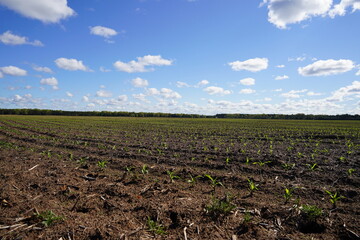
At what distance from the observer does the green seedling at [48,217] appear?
10.9 feet

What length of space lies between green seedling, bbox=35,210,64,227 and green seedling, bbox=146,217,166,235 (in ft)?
5.09

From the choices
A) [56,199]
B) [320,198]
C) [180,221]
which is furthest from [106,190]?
→ [320,198]

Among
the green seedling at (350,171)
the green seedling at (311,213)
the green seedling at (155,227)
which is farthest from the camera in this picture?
the green seedling at (350,171)

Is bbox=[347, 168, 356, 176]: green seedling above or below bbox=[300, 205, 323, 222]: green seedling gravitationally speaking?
below

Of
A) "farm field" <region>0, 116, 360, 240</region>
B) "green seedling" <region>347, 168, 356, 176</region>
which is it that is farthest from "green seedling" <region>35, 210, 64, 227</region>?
"green seedling" <region>347, 168, 356, 176</region>

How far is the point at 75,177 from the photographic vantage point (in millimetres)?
6141

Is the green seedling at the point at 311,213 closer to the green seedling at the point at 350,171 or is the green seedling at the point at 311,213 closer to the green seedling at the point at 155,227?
the green seedling at the point at 155,227

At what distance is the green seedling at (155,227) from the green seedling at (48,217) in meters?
1.55

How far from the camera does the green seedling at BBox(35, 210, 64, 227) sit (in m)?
3.32

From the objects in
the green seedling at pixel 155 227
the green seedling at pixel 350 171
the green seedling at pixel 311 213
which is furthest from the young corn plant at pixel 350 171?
the green seedling at pixel 155 227

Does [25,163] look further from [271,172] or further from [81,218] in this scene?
[271,172]

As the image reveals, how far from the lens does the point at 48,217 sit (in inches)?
134

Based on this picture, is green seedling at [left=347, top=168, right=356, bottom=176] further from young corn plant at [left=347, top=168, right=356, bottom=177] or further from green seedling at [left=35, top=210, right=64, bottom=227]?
green seedling at [left=35, top=210, right=64, bottom=227]

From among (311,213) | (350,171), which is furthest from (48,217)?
(350,171)
